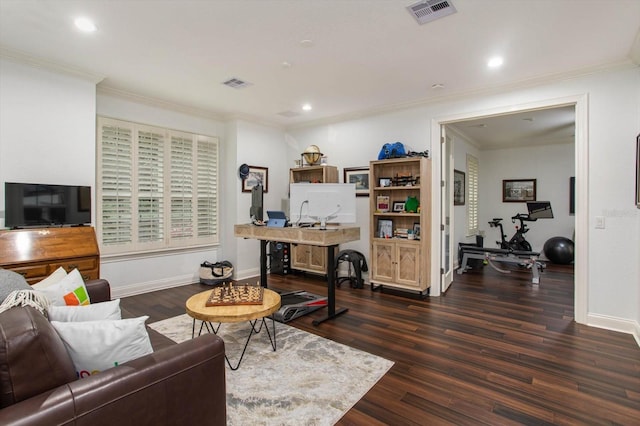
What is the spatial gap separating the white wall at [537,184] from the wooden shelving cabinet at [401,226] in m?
4.12

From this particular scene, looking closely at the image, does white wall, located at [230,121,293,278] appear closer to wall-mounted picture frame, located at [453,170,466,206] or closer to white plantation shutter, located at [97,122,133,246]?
white plantation shutter, located at [97,122,133,246]

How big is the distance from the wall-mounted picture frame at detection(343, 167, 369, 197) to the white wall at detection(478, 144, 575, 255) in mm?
4177

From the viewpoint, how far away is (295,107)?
5148mm

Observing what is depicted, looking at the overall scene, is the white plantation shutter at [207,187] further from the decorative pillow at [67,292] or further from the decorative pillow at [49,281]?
the decorative pillow at [67,292]

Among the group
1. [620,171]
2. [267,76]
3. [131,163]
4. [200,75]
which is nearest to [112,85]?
[131,163]

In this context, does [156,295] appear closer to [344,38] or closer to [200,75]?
[200,75]

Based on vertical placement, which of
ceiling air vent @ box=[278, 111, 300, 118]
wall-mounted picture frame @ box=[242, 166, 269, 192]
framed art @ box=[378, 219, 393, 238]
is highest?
ceiling air vent @ box=[278, 111, 300, 118]

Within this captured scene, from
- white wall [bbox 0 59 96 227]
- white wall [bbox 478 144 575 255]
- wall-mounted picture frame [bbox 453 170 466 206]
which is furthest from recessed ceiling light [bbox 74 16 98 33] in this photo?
white wall [bbox 478 144 575 255]

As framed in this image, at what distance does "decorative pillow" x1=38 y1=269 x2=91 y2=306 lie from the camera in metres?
1.94

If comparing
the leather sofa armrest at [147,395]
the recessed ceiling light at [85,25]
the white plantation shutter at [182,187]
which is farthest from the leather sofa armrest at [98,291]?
the white plantation shutter at [182,187]

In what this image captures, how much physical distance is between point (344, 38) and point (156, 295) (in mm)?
4042

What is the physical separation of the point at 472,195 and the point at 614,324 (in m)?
4.43

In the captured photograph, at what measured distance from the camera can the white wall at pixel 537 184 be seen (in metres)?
7.32

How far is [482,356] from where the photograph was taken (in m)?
2.87
